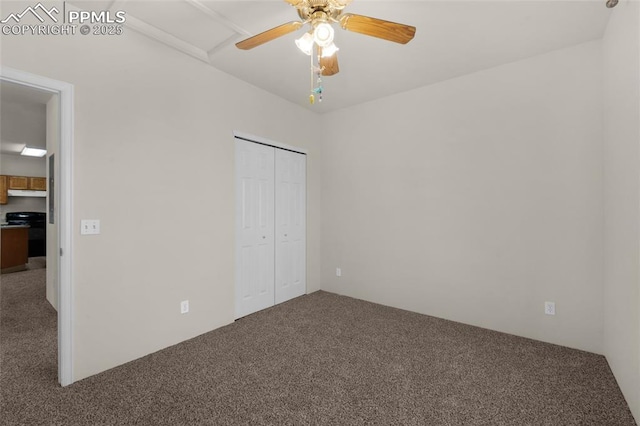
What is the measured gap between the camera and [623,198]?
74.4 inches

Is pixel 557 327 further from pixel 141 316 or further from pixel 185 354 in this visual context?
pixel 141 316

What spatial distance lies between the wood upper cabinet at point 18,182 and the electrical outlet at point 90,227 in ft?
24.0

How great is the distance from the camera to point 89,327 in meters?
2.09

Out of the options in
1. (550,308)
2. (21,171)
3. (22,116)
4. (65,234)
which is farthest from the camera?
(21,171)

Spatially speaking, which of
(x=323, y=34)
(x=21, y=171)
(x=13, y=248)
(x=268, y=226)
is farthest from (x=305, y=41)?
(x=21, y=171)

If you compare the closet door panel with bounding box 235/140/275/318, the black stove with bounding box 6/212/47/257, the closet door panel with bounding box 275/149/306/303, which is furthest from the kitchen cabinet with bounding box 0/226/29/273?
the closet door panel with bounding box 275/149/306/303

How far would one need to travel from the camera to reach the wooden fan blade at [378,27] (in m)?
1.55

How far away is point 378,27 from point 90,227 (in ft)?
7.80

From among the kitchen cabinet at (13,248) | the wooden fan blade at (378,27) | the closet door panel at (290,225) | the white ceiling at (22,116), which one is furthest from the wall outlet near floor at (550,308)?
the kitchen cabinet at (13,248)

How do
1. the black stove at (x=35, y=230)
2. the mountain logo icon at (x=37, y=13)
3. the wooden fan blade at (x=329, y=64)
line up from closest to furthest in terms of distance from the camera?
1. the mountain logo icon at (x=37, y=13)
2. the wooden fan blade at (x=329, y=64)
3. the black stove at (x=35, y=230)

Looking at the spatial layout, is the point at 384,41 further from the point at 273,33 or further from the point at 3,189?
the point at 3,189

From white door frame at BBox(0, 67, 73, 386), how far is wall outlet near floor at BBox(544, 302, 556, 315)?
389 cm

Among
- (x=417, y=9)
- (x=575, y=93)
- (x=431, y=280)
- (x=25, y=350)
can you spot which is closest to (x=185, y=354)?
(x=25, y=350)

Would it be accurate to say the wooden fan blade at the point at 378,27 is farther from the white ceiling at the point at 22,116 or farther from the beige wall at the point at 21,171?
the beige wall at the point at 21,171
